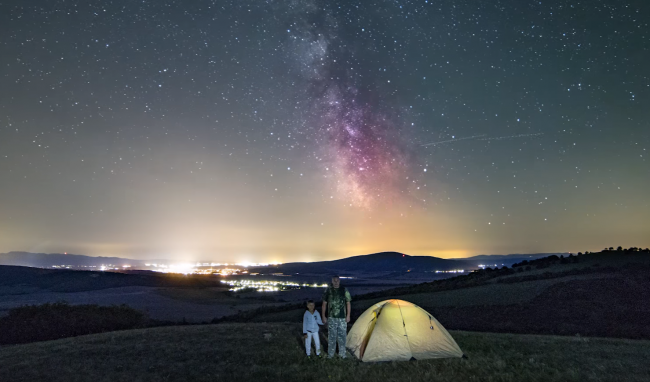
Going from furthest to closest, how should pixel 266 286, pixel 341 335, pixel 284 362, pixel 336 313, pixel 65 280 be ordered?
pixel 266 286 → pixel 65 280 → pixel 341 335 → pixel 284 362 → pixel 336 313

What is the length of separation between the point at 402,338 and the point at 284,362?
3.93m

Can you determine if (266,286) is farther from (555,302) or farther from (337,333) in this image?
(337,333)

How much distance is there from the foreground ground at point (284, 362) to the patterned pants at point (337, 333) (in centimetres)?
51

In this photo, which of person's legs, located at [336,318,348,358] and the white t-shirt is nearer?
person's legs, located at [336,318,348,358]

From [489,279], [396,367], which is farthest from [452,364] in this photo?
[489,279]

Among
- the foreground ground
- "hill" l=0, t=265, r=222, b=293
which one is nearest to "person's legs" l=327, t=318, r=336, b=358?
the foreground ground

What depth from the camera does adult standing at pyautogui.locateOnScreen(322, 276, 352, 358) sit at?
12.6m

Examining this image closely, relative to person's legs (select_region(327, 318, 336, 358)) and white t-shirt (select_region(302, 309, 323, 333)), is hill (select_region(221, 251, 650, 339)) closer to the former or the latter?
person's legs (select_region(327, 318, 336, 358))

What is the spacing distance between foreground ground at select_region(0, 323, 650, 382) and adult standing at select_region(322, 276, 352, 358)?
0.63 m

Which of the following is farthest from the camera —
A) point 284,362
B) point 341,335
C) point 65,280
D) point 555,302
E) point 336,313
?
point 65,280

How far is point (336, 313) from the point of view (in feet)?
41.4

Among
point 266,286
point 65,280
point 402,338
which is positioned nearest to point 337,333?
point 402,338

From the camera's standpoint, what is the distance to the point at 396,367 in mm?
11789

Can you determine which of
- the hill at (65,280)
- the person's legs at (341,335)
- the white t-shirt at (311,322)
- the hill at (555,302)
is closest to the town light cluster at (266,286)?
the hill at (65,280)
